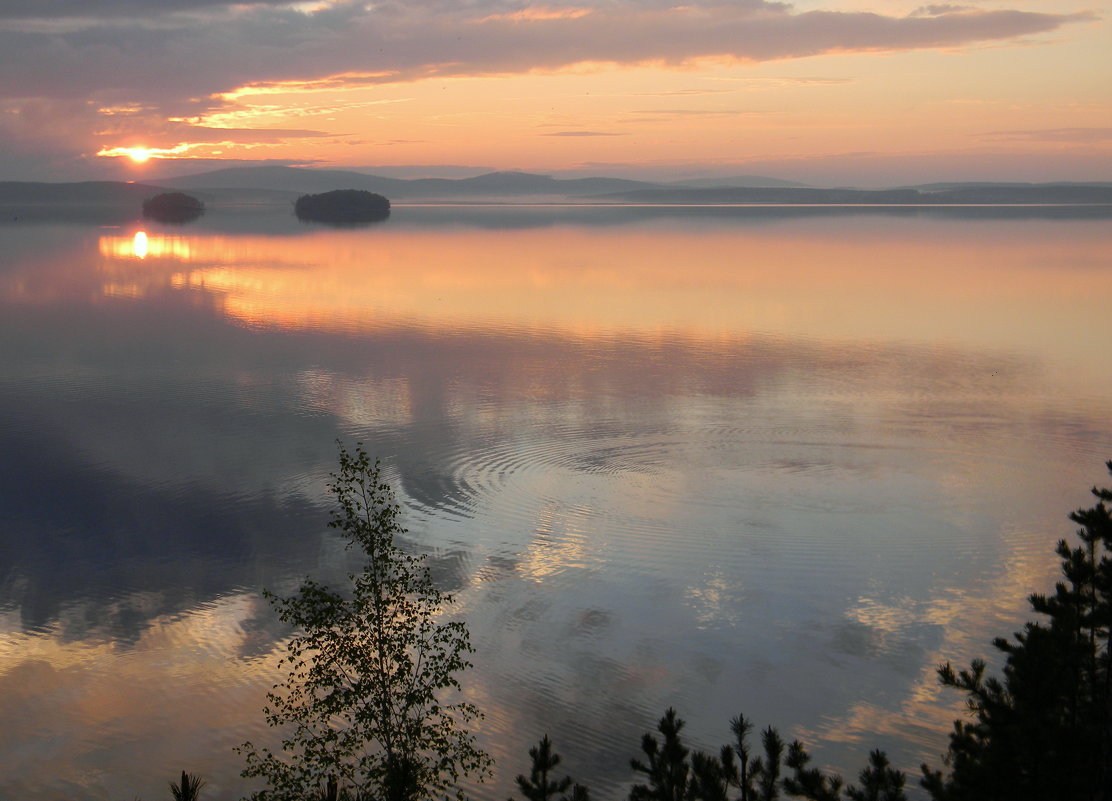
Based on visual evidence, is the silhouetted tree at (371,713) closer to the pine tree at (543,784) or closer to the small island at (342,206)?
the pine tree at (543,784)

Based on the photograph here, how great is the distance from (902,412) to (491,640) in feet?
56.8

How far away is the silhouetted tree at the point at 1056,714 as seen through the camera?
8.16 m

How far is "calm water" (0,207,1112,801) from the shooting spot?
47.4 ft

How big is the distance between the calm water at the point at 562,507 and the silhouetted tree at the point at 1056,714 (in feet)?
13.9

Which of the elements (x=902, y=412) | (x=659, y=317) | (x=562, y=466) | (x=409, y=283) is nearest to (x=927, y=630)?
(x=562, y=466)

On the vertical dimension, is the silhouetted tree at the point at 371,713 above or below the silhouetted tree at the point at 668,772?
above

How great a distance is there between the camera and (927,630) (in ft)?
54.3

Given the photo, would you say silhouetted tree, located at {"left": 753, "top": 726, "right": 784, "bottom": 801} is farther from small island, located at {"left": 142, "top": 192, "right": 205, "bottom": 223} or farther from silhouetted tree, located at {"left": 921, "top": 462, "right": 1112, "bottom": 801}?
small island, located at {"left": 142, "top": 192, "right": 205, "bottom": 223}

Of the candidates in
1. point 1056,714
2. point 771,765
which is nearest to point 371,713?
point 771,765

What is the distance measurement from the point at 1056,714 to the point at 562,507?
13621 mm

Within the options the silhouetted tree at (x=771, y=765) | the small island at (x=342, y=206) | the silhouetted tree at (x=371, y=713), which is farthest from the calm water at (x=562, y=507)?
the small island at (x=342, y=206)

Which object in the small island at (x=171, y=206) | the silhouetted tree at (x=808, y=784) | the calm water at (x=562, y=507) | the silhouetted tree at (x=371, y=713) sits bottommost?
the silhouetted tree at (x=808, y=784)

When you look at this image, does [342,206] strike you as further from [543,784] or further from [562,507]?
[543,784]

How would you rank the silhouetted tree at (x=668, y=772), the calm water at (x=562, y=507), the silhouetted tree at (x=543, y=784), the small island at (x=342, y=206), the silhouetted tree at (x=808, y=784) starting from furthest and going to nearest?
1. the small island at (x=342, y=206)
2. the calm water at (x=562, y=507)
3. the silhouetted tree at (x=543, y=784)
4. the silhouetted tree at (x=668, y=772)
5. the silhouetted tree at (x=808, y=784)
